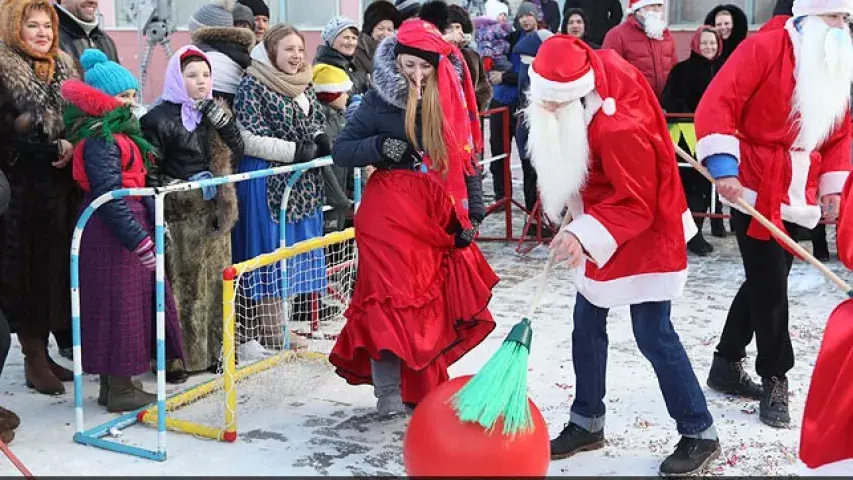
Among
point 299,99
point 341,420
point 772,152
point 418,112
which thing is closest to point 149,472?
point 341,420

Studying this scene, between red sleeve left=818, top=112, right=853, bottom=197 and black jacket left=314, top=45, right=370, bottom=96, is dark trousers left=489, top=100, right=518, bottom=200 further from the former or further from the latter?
red sleeve left=818, top=112, right=853, bottom=197

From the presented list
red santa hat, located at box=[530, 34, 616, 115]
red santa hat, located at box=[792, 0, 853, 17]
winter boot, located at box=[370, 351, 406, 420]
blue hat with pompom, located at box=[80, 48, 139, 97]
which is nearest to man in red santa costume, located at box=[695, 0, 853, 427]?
red santa hat, located at box=[792, 0, 853, 17]

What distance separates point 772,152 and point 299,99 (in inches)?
98.7

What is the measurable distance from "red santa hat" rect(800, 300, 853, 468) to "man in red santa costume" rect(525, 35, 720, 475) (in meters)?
0.65

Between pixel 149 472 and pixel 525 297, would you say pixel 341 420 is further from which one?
pixel 525 297

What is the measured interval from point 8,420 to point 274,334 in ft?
5.20

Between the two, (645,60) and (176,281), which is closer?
(176,281)

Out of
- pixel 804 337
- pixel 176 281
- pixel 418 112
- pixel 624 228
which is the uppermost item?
pixel 418 112

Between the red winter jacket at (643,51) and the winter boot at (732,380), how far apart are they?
4.07m

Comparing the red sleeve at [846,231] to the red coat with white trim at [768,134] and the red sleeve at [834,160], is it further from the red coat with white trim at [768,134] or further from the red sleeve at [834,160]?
the red sleeve at [834,160]

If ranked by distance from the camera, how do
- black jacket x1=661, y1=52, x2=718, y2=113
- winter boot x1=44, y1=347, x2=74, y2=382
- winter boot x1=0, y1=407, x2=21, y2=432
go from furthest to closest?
black jacket x1=661, y1=52, x2=718, y2=113
winter boot x1=44, y1=347, x2=74, y2=382
winter boot x1=0, y1=407, x2=21, y2=432

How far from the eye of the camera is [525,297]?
732 cm

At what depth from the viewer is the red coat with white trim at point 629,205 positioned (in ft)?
13.2

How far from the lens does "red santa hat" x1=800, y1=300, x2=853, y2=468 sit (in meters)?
3.63
